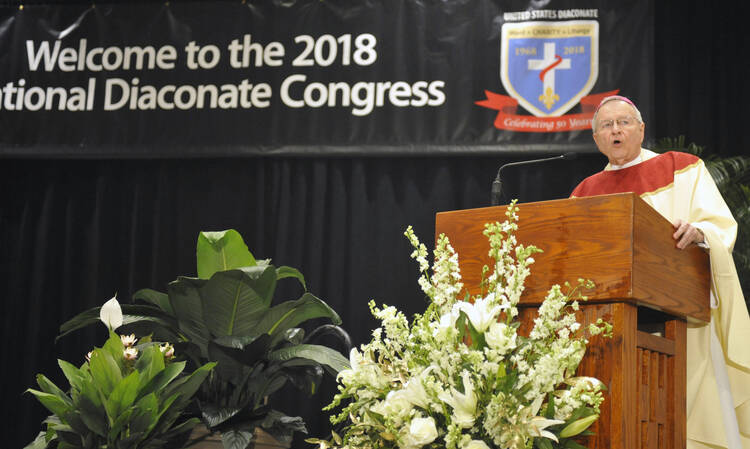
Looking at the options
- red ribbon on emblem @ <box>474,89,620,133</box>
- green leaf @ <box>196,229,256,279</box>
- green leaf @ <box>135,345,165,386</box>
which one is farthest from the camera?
red ribbon on emblem @ <box>474,89,620,133</box>

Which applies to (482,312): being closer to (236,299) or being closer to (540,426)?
(540,426)

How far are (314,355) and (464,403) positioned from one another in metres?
1.17

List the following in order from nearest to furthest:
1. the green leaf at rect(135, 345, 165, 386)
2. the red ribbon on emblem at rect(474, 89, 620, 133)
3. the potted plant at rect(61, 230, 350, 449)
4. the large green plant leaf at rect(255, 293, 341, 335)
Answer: the green leaf at rect(135, 345, 165, 386)
the potted plant at rect(61, 230, 350, 449)
the large green plant leaf at rect(255, 293, 341, 335)
the red ribbon on emblem at rect(474, 89, 620, 133)

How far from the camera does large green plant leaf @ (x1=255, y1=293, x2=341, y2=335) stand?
10.1 feet

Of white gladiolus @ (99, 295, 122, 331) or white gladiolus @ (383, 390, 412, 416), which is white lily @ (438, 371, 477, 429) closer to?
white gladiolus @ (383, 390, 412, 416)

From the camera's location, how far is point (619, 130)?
2764 mm

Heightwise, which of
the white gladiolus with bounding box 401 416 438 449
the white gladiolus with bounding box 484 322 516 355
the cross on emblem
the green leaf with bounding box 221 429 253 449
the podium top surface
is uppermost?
the cross on emblem

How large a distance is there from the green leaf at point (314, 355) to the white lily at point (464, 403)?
1.08m

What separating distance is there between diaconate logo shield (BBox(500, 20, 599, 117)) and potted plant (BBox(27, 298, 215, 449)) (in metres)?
3.10

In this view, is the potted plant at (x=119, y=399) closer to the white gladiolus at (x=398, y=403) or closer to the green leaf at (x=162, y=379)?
the green leaf at (x=162, y=379)

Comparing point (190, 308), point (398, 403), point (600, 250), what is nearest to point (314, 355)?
point (190, 308)

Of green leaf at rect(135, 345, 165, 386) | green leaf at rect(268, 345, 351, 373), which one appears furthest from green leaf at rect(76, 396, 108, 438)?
green leaf at rect(268, 345, 351, 373)

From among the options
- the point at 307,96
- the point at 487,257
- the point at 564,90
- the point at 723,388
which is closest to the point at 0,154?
the point at 307,96

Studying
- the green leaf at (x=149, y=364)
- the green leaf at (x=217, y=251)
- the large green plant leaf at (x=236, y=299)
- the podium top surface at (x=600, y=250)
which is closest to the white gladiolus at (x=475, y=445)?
the podium top surface at (x=600, y=250)
